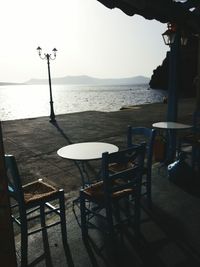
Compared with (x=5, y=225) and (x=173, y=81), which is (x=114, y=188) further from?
(x=173, y=81)

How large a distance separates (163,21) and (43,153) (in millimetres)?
4511

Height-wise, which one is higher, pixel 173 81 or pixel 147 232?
pixel 173 81

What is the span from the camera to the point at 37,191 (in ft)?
9.82

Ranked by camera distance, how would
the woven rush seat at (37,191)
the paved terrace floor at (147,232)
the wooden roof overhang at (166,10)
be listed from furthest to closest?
the wooden roof overhang at (166,10), the woven rush seat at (37,191), the paved terrace floor at (147,232)

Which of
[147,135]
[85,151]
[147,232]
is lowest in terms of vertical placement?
[147,232]

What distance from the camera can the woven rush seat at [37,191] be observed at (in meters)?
2.77

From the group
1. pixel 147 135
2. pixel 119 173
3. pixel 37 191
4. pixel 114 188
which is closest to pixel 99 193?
pixel 114 188

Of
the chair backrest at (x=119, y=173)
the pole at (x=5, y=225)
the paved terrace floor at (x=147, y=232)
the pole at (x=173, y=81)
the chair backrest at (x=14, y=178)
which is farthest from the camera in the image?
the pole at (x=173, y=81)

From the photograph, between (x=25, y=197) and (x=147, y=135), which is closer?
(x=25, y=197)

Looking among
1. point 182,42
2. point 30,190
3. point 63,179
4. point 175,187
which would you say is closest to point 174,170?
point 175,187

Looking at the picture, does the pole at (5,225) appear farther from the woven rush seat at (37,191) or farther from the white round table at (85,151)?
the white round table at (85,151)

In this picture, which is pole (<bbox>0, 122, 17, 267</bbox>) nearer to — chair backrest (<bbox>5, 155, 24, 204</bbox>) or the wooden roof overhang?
chair backrest (<bbox>5, 155, 24, 204</bbox>)

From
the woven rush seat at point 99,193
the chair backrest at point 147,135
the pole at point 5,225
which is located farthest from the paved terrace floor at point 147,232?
the pole at point 5,225

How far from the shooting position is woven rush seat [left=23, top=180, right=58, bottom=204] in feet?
9.08
